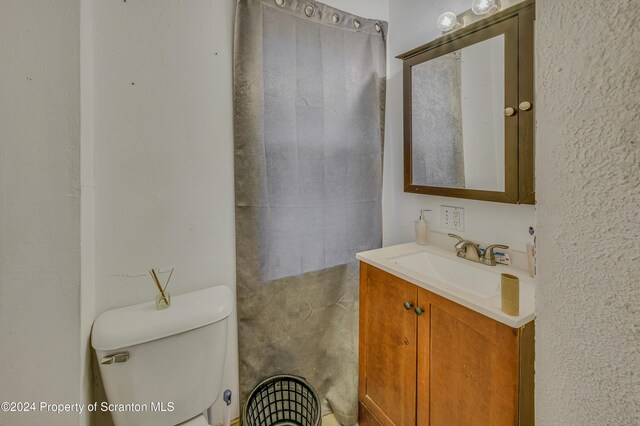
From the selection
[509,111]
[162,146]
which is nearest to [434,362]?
[509,111]

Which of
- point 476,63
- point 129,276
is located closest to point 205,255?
point 129,276

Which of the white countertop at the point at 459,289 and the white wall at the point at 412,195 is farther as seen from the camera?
the white wall at the point at 412,195

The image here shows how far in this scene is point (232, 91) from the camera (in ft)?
4.35

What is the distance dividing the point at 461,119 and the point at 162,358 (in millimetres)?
1589

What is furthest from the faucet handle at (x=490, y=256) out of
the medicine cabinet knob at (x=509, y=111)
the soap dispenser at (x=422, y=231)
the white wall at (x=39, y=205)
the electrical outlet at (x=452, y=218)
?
the white wall at (x=39, y=205)

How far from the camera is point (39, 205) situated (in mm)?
916

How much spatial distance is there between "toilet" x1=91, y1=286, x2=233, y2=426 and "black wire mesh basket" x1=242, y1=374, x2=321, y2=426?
12.5 inches

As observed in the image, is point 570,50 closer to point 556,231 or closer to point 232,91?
point 556,231

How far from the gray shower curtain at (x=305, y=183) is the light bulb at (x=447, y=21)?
35cm

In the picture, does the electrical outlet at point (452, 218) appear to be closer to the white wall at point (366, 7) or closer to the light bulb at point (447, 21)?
the light bulb at point (447, 21)

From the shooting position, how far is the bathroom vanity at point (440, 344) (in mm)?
864

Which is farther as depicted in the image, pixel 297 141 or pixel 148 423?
pixel 297 141

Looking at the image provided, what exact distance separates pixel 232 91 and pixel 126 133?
47 cm

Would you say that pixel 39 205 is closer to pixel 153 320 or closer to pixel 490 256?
pixel 153 320
